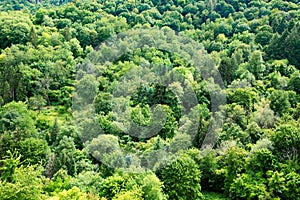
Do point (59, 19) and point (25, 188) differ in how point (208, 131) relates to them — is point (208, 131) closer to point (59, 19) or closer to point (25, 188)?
point (25, 188)

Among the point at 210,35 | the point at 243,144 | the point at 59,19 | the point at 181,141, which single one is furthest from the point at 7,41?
the point at 243,144

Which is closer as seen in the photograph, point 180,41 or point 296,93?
point 296,93

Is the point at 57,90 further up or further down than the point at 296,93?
further down

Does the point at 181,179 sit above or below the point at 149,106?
above

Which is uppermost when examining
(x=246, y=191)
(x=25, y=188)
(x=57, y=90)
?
(x=25, y=188)

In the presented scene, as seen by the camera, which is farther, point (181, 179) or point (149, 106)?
point (149, 106)

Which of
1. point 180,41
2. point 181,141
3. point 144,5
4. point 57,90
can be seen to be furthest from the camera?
point 144,5

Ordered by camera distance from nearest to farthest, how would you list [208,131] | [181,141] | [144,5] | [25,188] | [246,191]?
[25,188] < [246,191] < [181,141] < [208,131] < [144,5]
